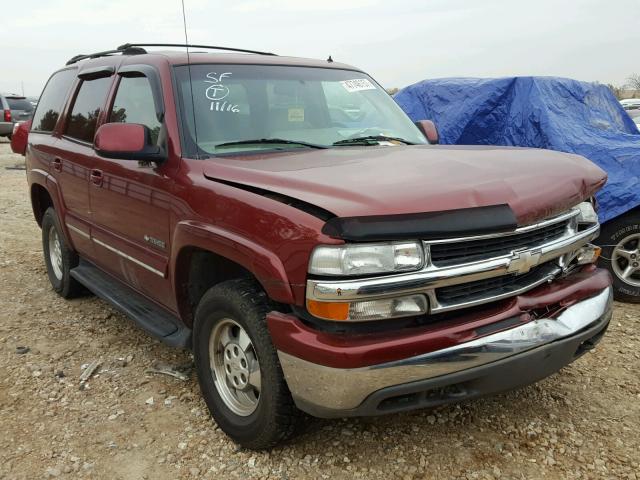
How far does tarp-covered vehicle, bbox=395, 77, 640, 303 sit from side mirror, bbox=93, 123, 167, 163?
363 cm

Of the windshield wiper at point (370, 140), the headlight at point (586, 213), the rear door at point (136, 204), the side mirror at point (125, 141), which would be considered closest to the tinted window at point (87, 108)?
the rear door at point (136, 204)

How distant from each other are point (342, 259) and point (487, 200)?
2.09 feet

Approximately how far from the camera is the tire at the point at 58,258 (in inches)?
187

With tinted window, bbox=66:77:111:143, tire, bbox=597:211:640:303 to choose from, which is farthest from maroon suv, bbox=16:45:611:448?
tire, bbox=597:211:640:303

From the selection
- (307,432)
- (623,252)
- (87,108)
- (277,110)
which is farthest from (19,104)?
(307,432)

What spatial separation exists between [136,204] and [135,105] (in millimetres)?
678

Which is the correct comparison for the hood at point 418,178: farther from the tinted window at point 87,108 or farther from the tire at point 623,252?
the tire at point 623,252

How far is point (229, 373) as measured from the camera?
2824 millimetres

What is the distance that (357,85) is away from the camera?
393 cm

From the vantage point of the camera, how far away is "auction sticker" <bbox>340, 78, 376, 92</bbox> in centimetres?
385

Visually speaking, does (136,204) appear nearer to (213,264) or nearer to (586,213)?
(213,264)

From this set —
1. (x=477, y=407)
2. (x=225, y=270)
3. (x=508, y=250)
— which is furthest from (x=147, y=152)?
(x=477, y=407)

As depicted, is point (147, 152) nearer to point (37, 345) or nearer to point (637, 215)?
point (37, 345)

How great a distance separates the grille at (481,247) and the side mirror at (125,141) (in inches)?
63.1
